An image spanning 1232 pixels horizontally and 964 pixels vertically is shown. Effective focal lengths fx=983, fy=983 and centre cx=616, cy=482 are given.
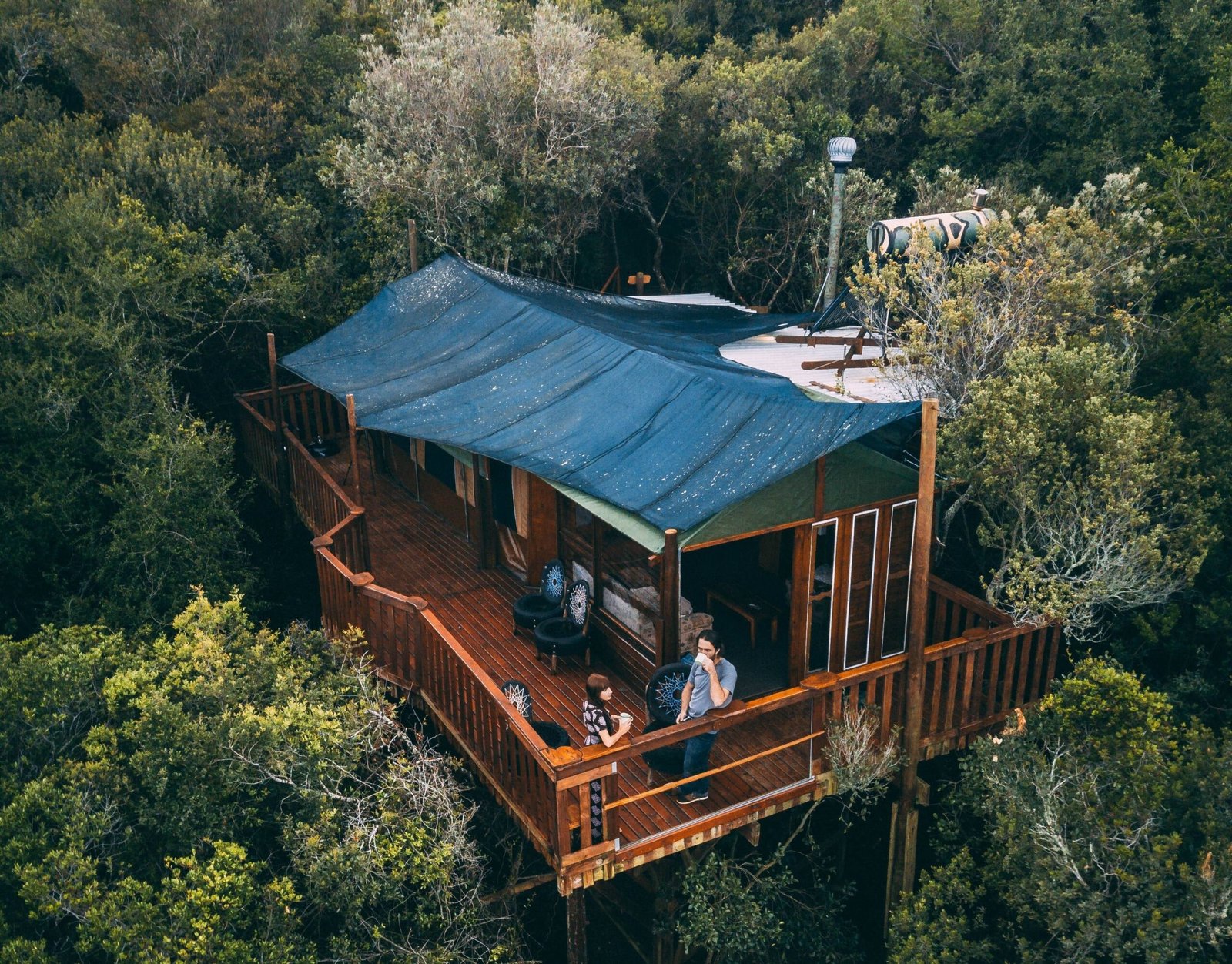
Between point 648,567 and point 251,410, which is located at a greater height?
point 648,567

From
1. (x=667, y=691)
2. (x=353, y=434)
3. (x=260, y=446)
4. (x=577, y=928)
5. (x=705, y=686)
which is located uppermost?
(x=353, y=434)

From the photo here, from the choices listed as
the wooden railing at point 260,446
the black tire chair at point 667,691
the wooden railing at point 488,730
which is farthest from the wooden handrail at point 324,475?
the black tire chair at point 667,691

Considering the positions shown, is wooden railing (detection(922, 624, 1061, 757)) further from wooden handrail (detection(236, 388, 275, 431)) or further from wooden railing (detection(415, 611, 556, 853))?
wooden handrail (detection(236, 388, 275, 431))

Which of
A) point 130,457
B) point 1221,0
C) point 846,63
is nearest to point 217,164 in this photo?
point 130,457

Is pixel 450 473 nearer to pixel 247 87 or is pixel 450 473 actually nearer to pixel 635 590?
pixel 635 590

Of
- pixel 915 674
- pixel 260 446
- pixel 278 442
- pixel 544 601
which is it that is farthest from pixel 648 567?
pixel 260 446

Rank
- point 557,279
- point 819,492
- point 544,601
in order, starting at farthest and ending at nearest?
point 557,279
point 544,601
point 819,492

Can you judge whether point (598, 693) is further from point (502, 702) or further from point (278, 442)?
point (278, 442)
